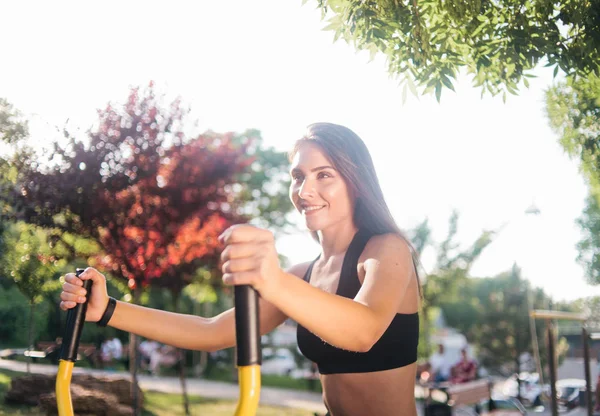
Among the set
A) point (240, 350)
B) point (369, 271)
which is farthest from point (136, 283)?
point (240, 350)

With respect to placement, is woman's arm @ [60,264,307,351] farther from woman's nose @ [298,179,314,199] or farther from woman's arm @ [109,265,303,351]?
woman's nose @ [298,179,314,199]

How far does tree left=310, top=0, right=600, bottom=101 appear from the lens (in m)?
4.35

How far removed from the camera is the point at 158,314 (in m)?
2.09

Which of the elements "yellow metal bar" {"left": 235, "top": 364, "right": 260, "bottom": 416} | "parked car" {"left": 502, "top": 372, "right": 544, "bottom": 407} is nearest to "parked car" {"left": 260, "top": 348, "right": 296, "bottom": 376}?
"parked car" {"left": 502, "top": 372, "right": 544, "bottom": 407}

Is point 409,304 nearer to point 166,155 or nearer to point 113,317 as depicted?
point 113,317

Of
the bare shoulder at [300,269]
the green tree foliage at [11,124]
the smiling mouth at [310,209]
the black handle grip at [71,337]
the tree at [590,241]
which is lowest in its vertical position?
the black handle grip at [71,337]

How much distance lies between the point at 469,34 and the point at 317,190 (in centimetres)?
315

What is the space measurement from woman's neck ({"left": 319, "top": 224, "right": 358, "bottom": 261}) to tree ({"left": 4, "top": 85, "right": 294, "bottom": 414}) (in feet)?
11.4

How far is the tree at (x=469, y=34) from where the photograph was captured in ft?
14.3

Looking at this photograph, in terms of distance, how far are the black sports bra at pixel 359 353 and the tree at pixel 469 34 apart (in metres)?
2.54

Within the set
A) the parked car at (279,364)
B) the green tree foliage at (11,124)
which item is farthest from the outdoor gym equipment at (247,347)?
the parked car at (279,364)

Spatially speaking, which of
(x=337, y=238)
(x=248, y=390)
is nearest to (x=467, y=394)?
(x=337, y=238)

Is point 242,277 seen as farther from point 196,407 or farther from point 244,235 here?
point 196,407

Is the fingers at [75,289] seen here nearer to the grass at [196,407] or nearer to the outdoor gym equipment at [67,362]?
the outdoor gym equipment at [67,362]
